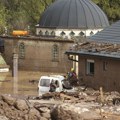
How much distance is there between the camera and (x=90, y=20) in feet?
Result: 212

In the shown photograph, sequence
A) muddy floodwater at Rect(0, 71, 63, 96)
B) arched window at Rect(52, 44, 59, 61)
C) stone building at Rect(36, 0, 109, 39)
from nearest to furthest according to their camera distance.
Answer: muddy floodwater at Rect(0, 71, 63, 96)
arched window at Rect(52, 44, 59, 61)
stone building at Rect(36, 0, 109, 39)

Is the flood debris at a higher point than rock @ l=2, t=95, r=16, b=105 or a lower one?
lower

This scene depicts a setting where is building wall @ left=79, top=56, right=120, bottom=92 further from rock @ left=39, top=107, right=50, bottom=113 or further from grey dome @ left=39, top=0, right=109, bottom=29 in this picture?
grey dome @ left=39, top=0, right=109, bottom=29

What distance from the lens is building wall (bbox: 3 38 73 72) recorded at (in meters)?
60.4

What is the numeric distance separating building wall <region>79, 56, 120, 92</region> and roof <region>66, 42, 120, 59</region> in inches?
13.9

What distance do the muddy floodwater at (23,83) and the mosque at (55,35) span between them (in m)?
1.73

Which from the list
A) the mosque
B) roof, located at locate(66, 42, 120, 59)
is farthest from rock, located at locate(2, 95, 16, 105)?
the mosque

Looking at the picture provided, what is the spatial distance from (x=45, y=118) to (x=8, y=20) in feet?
201

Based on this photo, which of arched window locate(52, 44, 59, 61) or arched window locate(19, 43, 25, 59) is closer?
arched window locate(52, 44, 59, 61)

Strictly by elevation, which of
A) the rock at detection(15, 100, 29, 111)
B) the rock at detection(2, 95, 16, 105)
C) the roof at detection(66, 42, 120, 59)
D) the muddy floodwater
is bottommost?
the muddy floodwater

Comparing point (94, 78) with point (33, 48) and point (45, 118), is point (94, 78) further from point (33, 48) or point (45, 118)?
point (33, 48)

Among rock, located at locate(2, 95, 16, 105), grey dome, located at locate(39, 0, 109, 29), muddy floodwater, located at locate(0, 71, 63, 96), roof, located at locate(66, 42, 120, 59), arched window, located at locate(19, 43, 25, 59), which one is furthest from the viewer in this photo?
grey dome, located at locate(39, 0, 109, 29)

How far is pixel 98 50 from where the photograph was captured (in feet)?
106

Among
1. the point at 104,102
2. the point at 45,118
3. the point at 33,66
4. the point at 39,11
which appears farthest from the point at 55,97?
the point at 39,11
